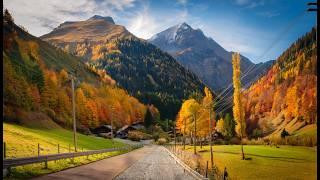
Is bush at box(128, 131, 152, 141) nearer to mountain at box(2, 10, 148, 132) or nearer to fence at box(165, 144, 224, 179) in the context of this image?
mountain at box(2, 10, 148, 132)

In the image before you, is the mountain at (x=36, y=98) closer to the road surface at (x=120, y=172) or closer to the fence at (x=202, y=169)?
the road surface at (x=120, y=172)

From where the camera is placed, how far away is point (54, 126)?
107m

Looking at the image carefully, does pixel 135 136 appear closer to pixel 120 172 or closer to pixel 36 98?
pixel 36 98

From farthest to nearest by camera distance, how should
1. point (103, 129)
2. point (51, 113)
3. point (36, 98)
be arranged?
point (103, 129) < point (51, 113) < point (36, 98)

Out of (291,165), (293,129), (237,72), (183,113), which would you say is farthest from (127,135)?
(291,165)

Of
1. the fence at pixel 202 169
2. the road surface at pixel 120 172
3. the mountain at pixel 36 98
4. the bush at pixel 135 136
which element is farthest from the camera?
the bush at pixel 135 136

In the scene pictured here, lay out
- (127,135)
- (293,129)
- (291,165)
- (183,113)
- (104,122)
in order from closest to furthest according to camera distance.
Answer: (291,165), (183,113), (293,129), (127,135), (104,122)

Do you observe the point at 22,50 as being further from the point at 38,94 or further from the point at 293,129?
the point at 293,129

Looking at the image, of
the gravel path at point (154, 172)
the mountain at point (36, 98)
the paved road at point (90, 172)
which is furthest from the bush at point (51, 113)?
the gravel path at point (154, 172)

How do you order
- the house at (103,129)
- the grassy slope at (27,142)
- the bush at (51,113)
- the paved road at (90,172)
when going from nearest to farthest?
the paved road at (90,172), the grassy slope at (27,142), the bush at (51,113), the house at (103,129)

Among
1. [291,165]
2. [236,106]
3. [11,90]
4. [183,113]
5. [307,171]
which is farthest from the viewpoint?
[183,113]

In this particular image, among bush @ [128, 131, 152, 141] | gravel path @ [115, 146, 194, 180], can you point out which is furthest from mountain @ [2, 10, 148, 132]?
gravel path @ [115, 146, 194, 180]

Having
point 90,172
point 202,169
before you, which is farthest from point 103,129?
point 90,172

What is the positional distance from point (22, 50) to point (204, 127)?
336ft
